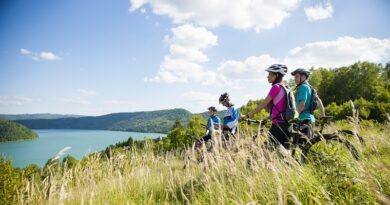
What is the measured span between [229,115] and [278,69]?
293 centimetres

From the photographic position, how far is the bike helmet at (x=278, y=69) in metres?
4.76

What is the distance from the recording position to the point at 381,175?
2.46 m

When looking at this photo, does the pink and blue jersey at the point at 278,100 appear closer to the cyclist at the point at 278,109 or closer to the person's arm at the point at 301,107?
the cyclist at the point at 278,109

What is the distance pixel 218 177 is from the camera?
11.6 ft

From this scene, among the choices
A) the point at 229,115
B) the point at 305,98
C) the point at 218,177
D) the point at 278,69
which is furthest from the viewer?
the point at 229,115

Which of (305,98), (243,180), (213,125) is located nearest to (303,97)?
(305,98)

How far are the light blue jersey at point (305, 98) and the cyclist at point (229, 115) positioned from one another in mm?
2326

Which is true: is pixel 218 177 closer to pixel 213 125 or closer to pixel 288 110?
pixel 213 125

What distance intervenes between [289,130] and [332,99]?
53.9 metres

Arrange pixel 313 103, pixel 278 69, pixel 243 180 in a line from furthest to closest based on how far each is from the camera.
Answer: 1. pixel 313 103
2. pixel 278 69
3. pixel 243 180

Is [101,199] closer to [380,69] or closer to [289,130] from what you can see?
[289,130]

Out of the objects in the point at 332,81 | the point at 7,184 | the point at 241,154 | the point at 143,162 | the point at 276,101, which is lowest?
the point at 7,184

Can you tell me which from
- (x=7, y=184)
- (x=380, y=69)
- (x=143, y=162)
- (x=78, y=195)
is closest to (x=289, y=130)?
(x=143, y=162)

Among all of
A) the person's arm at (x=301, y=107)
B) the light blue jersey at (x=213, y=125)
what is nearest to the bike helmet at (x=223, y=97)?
the light blue jersey at (x=213, y=125)
